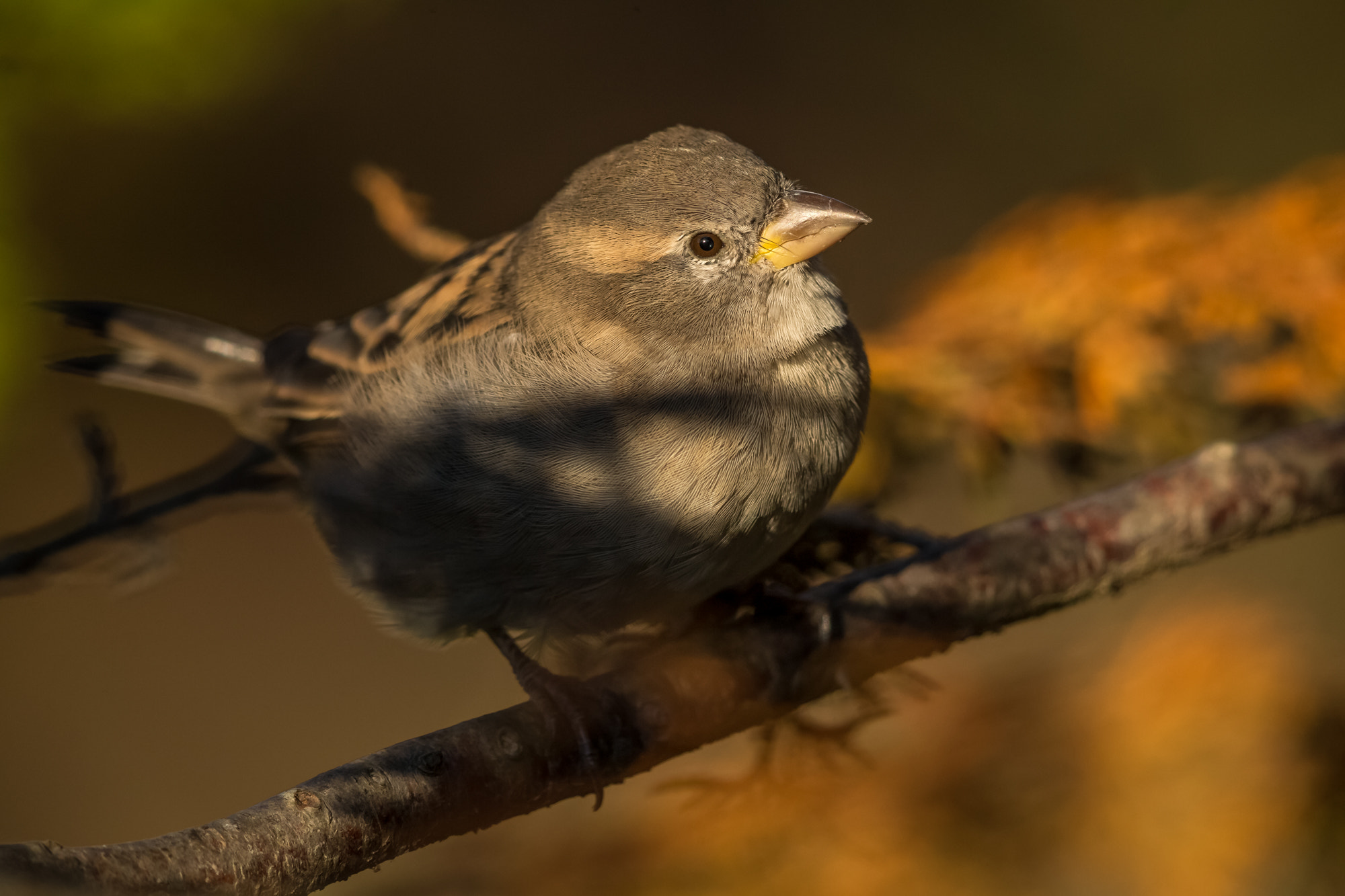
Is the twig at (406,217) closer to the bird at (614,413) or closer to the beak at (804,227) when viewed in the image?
the bird at (614,413)

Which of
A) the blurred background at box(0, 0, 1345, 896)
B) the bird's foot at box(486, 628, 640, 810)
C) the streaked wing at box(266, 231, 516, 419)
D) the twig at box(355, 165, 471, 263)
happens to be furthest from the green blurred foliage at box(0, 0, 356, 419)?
the bird's foot at box(486, 628, 640, 810)

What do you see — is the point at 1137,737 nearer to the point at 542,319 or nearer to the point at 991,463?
the point at 991,463

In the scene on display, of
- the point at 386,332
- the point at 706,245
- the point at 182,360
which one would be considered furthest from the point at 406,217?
the point at 706,245

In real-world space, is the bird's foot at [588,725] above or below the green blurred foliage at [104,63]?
below

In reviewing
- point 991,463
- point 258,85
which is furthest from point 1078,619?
point 258,85

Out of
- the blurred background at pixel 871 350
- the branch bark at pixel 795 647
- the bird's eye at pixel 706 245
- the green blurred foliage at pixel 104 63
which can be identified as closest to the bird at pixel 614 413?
the bird's eye at pixel 706 245

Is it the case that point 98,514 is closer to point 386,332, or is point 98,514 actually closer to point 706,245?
point 386,332
